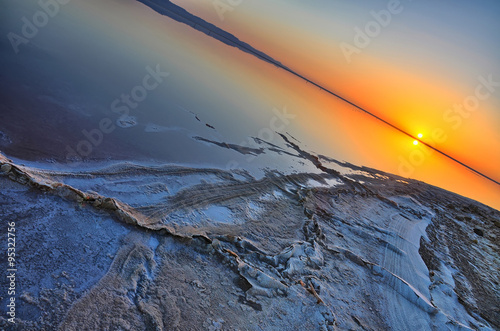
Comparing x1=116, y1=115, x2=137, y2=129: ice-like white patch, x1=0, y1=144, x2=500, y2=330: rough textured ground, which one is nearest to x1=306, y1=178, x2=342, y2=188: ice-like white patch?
x1=0, y1=144, x2=500, y2=330: rough textured ground

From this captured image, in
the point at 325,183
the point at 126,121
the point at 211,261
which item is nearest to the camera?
the point at 211,261

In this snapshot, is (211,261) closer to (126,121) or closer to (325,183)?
(126,121)

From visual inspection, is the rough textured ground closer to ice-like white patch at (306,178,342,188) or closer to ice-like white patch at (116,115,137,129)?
ice-like white patch at (306,178,342,188)

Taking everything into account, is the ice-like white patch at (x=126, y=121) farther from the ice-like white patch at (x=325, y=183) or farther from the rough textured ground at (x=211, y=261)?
the ice-like white patch at (x=325, y=183)

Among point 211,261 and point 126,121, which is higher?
point 126,121

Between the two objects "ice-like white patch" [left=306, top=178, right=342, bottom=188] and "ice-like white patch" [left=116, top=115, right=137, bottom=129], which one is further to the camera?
"ice-like white patch" [left=306, top=178, right=342, bottom=188]

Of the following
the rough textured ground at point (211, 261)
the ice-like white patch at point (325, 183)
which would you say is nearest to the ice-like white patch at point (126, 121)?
the rough textured ground at point (211, 261)

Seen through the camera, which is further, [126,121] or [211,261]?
[126,121]

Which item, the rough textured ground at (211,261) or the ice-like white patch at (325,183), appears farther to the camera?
the ice-like white patch at (325,183)

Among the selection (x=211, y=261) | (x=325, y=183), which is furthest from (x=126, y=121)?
(x=325, y=183)
